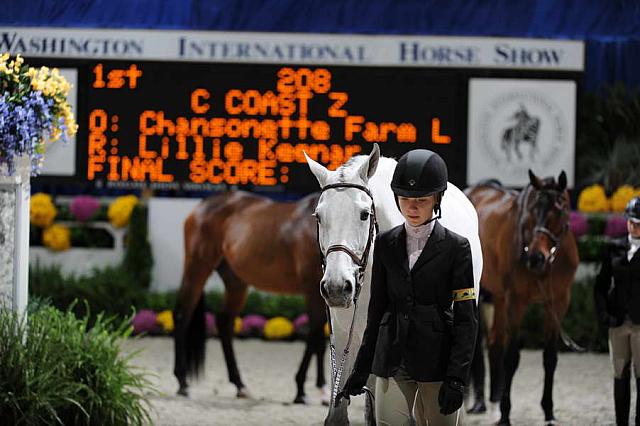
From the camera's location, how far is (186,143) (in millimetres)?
9227

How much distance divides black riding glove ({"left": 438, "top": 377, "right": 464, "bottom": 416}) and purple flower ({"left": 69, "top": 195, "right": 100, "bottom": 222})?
28.9 feet

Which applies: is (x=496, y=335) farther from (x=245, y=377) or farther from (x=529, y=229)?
(x=245, y=377)

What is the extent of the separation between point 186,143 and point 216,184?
0.45 meters

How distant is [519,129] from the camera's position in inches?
390

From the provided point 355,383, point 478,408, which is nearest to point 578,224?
point 478,408

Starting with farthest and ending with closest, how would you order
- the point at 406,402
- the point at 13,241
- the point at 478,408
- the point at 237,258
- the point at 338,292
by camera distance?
1. the point at 237,258
2. the point at 478,408
3. the point at 13,241
4. the point at 338,292
5. the point at 406,402

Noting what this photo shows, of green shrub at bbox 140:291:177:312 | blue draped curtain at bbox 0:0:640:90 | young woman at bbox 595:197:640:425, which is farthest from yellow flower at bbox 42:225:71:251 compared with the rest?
young woman at bbox 595:197:640:425

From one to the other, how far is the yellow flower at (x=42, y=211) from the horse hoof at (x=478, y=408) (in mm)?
5886

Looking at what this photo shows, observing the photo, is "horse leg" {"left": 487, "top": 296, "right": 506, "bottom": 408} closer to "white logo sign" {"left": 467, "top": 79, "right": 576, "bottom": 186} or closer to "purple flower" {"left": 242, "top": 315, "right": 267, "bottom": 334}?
"white logo sign" {"left": 467, "top": 79, "right": 576, "bottom": 186}

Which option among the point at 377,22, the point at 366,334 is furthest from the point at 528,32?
the point at 366,334

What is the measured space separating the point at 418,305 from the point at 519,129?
21.9ft

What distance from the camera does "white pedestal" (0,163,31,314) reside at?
18.5 feet

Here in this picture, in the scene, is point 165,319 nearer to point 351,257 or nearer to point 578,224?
point 578,224

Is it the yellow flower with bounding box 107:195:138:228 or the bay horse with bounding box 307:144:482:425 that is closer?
the bay horse with bounding box 307:144:482:425
